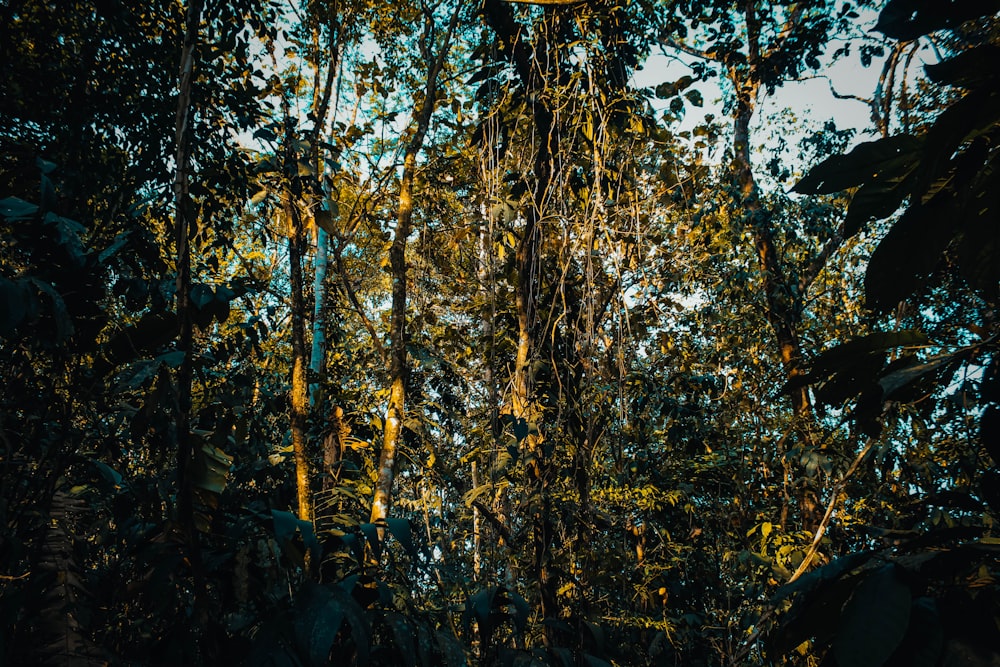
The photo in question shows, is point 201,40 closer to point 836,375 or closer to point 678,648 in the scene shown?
point 836,375

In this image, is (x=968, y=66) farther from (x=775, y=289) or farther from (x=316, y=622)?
(x=775, y=289)

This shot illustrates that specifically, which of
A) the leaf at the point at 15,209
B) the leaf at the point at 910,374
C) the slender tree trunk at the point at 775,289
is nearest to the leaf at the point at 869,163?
the leaf at the point at 910,374

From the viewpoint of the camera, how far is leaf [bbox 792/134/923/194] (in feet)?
2.11

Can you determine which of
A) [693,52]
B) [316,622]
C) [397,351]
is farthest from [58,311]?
[693,52]

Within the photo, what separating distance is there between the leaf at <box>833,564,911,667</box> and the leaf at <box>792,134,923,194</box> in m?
0.41

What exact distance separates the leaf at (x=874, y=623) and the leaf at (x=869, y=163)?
411mm

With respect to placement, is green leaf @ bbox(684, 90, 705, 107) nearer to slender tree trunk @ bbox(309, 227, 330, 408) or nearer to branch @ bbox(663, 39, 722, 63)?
branch @ bbox(663, 39, 722, 63)

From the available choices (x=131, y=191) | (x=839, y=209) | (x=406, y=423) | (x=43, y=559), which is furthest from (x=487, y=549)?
(x=839, y=209)

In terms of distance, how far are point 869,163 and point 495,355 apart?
7.90ft

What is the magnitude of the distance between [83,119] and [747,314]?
14.0ft

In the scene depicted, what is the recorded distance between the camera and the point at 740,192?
4.38 meters

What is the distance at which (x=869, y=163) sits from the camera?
2.13 feet

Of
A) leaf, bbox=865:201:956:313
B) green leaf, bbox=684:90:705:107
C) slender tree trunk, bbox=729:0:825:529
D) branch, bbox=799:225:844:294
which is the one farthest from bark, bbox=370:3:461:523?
branch, bbox=799:225:844:294

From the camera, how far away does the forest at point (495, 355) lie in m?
0.69
